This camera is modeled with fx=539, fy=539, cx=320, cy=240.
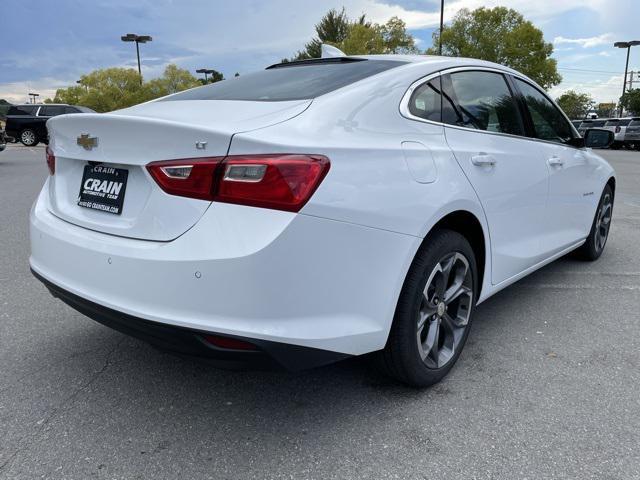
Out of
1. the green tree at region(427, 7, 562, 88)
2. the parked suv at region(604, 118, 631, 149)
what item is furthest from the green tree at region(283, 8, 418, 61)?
the parked suv at region(604, 118, 631, 149)

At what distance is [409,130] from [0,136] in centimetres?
1670

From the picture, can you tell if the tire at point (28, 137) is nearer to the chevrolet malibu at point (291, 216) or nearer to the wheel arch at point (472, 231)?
the chevrolet malibu at point (291, 216)

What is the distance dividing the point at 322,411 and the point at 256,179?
45.7 inches

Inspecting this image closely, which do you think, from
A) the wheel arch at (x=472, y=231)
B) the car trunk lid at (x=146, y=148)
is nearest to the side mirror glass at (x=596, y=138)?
the wheel arch at (x=472, y=231)

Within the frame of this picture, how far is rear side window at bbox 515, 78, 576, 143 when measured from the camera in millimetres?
3635

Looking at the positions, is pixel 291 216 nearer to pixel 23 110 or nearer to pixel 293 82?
pixel 293 82

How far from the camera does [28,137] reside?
83.7ft

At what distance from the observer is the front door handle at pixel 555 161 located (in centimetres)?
355

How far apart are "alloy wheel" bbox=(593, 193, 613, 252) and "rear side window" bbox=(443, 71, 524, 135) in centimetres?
196

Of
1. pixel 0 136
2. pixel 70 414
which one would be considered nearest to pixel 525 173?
pixel 70 414

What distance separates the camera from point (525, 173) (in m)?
3.18

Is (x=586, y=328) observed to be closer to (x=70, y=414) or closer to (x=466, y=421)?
(x=466, y=421)

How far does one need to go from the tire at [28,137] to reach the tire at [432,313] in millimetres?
27185

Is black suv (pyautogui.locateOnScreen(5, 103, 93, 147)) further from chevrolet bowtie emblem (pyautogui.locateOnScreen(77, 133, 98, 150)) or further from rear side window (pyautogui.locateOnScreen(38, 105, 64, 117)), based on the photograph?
chevrolet bowtie emblem (pyautogui.locateOnScreen(77, 133, 98, 150))
